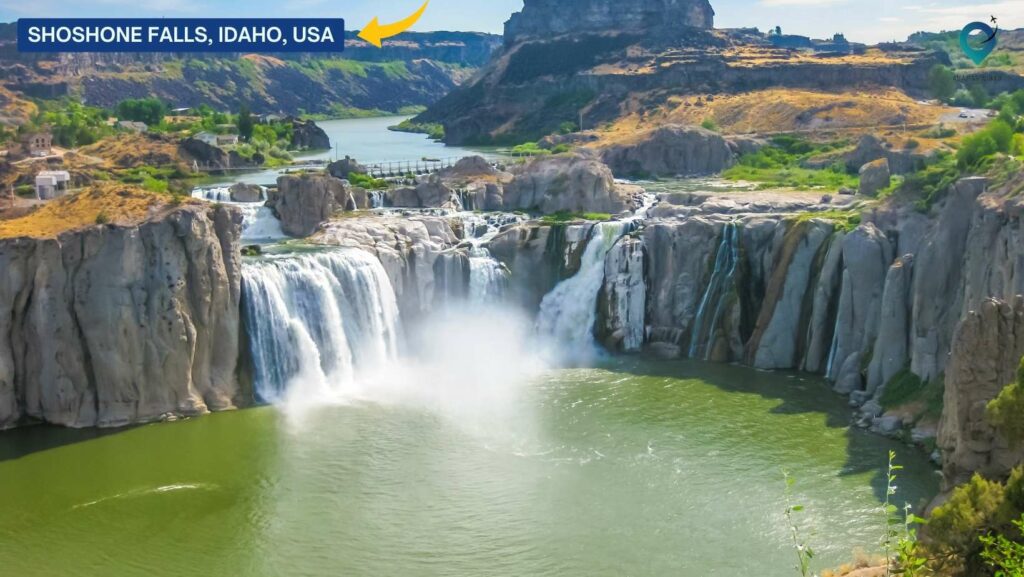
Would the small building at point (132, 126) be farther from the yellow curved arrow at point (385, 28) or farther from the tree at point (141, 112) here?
the yellow curved arrow at point (385, 28)

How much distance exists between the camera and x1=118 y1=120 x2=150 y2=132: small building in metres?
117

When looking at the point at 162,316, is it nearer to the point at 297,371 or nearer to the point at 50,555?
the point at 297,371

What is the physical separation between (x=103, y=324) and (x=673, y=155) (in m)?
52.8

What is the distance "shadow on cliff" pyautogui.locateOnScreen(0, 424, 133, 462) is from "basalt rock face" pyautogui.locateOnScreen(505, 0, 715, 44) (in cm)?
12502

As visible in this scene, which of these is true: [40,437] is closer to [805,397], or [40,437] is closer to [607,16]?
[805,397]

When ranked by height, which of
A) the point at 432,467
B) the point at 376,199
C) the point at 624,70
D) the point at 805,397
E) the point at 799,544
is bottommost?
the point at 432,467

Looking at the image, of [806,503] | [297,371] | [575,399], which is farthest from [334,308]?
[806,503]

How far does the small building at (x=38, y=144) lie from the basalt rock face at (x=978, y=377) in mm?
72197

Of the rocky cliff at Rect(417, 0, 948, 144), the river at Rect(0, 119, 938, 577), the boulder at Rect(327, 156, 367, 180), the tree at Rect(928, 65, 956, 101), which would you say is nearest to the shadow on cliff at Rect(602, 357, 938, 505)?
the river at Rect(0, 119, 938, 577)

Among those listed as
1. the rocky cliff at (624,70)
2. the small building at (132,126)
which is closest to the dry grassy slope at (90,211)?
the rocky cliff at (624,70)

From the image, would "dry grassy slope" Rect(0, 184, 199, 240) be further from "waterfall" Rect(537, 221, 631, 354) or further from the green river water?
"waterfall" Rect(537, 221, 631, 354)

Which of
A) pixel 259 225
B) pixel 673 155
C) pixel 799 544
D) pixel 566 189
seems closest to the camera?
pixel 799 544

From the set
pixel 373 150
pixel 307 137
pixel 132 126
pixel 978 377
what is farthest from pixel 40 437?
pixel 307 137

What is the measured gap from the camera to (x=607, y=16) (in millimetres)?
161875
